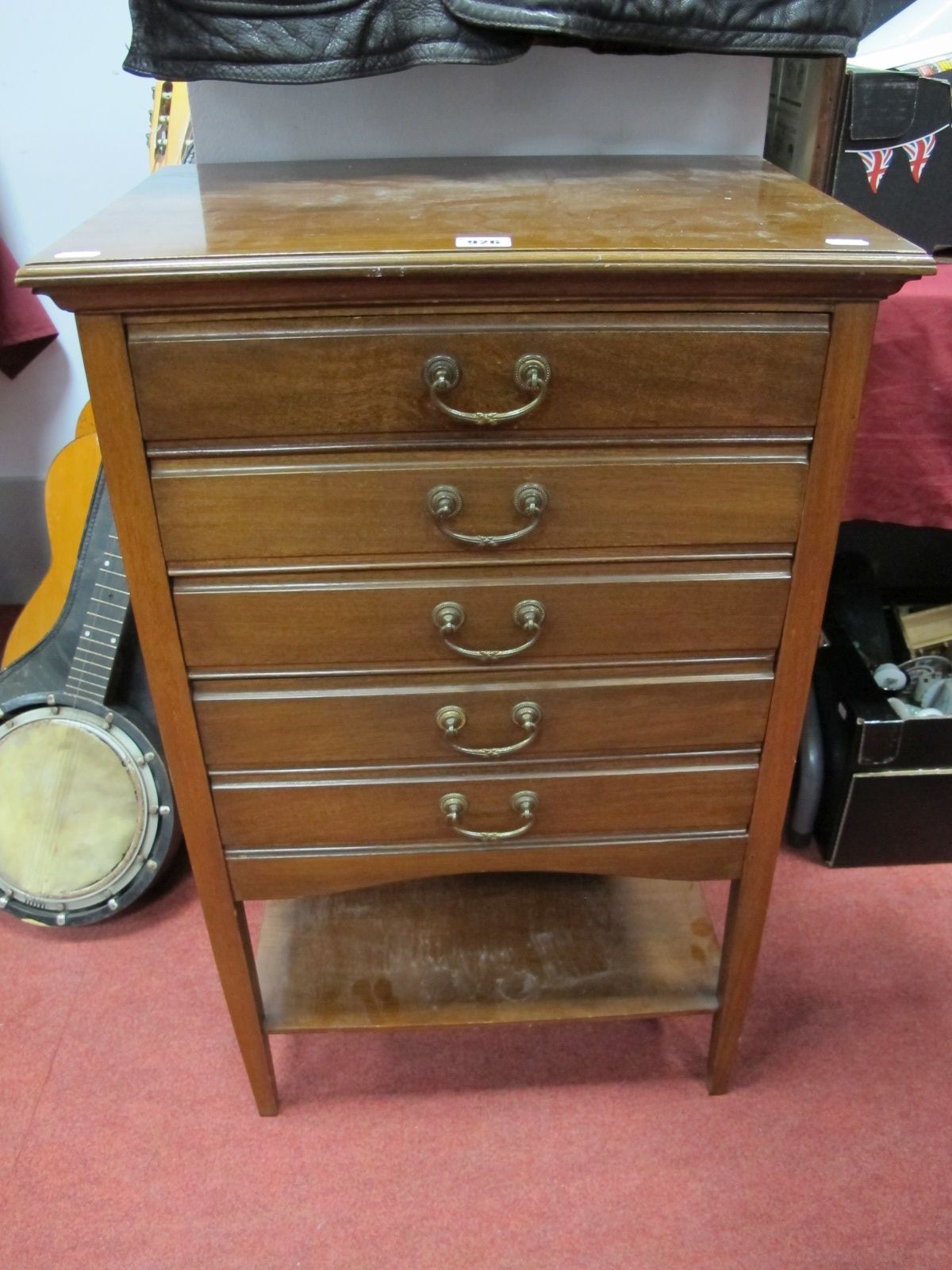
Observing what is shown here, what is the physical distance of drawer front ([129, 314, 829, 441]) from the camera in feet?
2.25

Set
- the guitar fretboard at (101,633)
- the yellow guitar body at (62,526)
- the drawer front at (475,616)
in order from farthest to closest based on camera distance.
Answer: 1. the yellow guitar body at (62,526)
2. the guitar fretboard at (101,633)
3. the drawer front at (475,616)

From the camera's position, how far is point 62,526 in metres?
1.42

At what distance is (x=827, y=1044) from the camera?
1191 millimetres

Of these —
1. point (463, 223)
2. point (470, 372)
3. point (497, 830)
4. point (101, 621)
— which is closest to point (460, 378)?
point (470, 372)

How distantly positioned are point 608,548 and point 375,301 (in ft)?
0.82

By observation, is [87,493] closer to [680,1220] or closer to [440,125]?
[440,125]

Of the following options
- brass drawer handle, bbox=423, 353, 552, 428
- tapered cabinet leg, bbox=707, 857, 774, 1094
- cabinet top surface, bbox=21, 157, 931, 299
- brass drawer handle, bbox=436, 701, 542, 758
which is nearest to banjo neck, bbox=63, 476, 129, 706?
cabinet top surface, bbox=21, 157, 931, 299

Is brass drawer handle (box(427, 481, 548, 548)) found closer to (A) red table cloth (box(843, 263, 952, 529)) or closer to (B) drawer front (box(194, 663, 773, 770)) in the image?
(B) drawer front (box(194, 663, 773, 770))

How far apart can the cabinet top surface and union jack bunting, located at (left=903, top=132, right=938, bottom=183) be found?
6.9 inches

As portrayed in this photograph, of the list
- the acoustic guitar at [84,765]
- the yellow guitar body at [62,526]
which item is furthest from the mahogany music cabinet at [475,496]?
the yellow guitar body at [62,526]

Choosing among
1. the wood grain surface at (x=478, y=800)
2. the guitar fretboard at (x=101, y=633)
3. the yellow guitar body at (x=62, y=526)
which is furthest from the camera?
the yellow guitar body at (x=62, y=526)

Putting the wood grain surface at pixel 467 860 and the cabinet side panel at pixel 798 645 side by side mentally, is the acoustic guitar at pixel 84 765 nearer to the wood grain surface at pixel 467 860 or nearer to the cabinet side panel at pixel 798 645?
the wood grain surface at pixel 467 860

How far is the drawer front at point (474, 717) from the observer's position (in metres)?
0.83

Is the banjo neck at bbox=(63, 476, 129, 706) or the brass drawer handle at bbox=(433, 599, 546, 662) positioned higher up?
the brass drawer handle at bbox=(433, 599, 546, 662)
